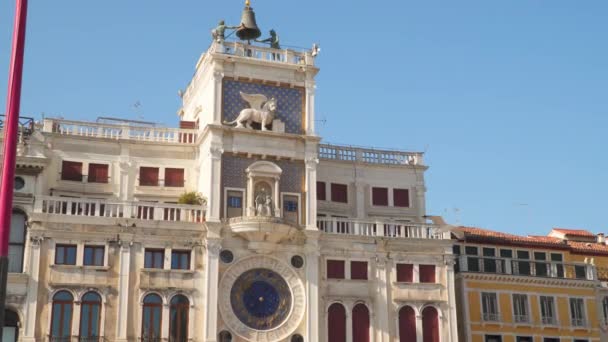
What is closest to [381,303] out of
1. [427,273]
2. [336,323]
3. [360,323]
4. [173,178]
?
[360,323]

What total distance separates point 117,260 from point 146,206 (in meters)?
3.19

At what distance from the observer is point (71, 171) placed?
46.3 m

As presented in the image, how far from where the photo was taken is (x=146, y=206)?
44219 mm

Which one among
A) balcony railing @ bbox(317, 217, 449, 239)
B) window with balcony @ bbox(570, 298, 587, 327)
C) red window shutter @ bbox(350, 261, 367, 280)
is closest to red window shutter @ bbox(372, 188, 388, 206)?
balcony railing @ bbox(317, 217, 449, 239)

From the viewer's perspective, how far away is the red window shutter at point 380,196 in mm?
51469

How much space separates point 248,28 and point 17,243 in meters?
17.7

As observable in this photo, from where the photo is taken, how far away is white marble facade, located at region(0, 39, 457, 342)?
4206cm

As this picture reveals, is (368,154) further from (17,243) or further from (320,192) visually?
(17,243)

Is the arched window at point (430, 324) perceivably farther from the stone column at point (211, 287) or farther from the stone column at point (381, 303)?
the stone column at point (211, 287)

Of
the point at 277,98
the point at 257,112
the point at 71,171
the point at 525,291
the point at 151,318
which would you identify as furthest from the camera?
the point at 525,291

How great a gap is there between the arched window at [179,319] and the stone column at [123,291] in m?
2.24

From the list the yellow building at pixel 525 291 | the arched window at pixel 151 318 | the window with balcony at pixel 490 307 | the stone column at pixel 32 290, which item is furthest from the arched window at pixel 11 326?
the window with balcony at pixel 490 307

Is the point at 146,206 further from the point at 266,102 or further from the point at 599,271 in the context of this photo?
the point at 599,271

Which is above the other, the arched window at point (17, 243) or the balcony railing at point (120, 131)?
the balcony railing at point (120, 131)
